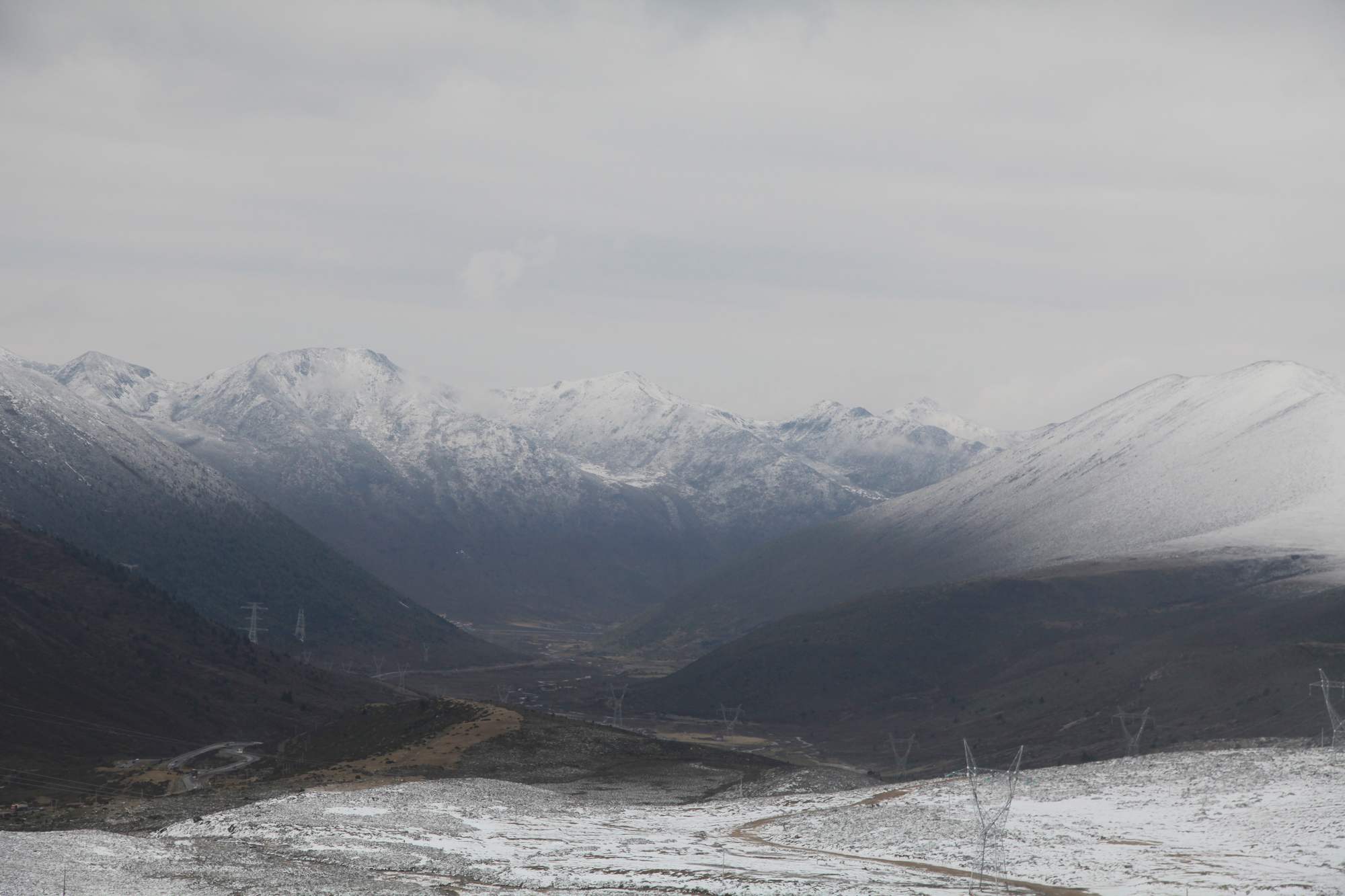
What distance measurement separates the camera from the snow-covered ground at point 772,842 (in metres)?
55.5

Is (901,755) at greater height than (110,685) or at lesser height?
lesser

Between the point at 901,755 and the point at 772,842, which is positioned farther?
the point at 901,755

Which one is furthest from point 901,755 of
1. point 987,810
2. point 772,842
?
point 772,842

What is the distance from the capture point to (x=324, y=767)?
108m

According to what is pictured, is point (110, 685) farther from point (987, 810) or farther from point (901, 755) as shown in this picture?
point (987, 810)

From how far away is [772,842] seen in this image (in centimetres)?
7138

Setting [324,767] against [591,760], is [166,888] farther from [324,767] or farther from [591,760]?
[591,760]

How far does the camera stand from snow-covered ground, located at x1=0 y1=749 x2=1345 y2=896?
55.5 m

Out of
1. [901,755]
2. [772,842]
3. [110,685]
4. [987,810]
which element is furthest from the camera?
[901,755]

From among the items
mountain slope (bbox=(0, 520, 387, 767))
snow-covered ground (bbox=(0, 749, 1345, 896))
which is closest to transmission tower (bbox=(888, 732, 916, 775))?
mountain slope (bbox=(0, 520, 387, 767))

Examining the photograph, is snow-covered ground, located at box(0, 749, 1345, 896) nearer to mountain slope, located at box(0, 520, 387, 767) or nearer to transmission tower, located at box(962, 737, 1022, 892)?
transmission tower, located at box(962, 737, 1022, 892)

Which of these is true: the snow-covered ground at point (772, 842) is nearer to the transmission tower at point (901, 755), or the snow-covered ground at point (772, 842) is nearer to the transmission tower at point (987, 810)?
the transmission tower at point (987, 810)

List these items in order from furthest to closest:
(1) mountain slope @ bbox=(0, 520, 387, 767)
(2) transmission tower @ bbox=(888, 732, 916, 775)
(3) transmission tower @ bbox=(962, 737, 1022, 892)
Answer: (2) transmission tower @ bbox=(888, 732, 916, 775) → (1) mountain slope @ bbox=(0, 520, 387, 767) → (3) transmission tower @ bbox=(962, 737, 1022, 892)

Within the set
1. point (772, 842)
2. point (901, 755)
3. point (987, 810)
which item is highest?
point (987, 810)
